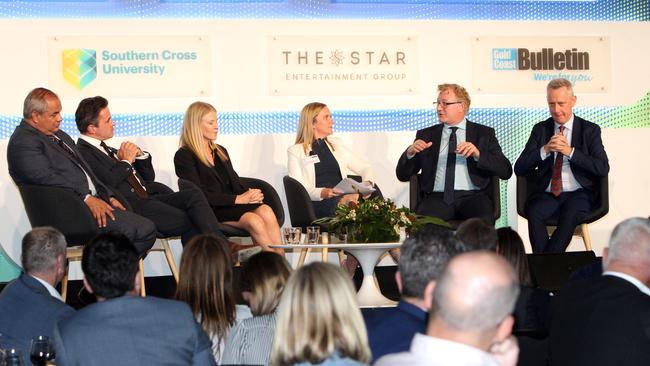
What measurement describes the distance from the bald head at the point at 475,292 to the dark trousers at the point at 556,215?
5.02 metres

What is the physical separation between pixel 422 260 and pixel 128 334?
906 mm

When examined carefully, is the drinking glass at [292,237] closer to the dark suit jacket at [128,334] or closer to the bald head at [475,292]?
the dark suit jacket at [128,334]

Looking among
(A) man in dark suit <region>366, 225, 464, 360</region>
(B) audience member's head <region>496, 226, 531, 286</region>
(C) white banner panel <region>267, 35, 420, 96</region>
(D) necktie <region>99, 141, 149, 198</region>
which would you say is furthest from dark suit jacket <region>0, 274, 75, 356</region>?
(C) white banner panel <region>267, 35, 420, 96</region>

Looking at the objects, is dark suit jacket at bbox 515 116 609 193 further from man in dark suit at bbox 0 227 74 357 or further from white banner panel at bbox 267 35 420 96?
man in dark suit at bbox 0 227 74 357

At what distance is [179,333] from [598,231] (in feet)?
20.4

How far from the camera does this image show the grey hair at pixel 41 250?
409cm

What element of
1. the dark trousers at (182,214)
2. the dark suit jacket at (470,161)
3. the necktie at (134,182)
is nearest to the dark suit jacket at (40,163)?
the necktie at (134,182)

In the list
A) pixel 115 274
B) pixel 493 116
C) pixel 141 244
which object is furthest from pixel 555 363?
pixel 493 116

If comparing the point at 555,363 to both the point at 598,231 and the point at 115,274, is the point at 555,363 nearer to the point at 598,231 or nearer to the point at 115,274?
the point at 115,274

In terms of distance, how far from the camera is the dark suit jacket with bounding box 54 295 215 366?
3.00 meters

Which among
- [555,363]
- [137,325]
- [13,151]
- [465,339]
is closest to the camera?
[465,339]

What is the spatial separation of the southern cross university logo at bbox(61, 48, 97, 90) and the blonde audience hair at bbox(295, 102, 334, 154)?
1.72 metres

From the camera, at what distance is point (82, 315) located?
3.02m

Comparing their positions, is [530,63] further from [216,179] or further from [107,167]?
[107,167]
